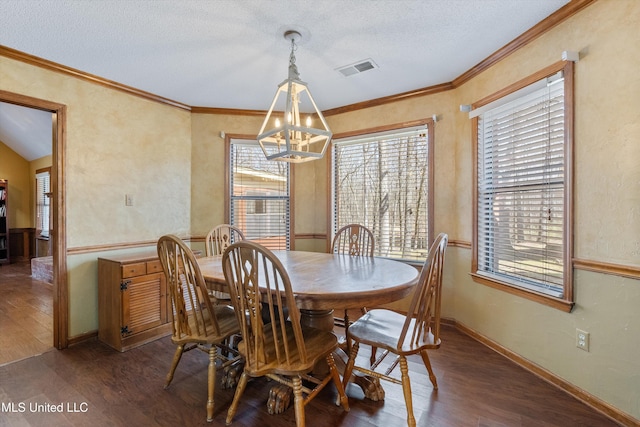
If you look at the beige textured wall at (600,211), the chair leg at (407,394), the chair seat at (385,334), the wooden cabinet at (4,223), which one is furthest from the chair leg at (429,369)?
the wooden cabinet at (4,223)

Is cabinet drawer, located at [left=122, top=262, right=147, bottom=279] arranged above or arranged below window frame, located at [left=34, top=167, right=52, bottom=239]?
below

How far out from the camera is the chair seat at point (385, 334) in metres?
1.66

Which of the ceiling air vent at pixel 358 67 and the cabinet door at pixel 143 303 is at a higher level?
the ceiling air vent at pixel 358 67

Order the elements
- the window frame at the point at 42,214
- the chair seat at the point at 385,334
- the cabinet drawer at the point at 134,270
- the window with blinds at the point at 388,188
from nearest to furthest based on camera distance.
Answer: the chair seat at the point at 385,334
the cabinet drawer at the point at 134,270
the window with blinds at the point at 388,188
the window frame at the point at 42,214

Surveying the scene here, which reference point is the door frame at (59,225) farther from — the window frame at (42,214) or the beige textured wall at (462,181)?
the window frame at (42,214)

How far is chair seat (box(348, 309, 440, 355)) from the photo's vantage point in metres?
1.66

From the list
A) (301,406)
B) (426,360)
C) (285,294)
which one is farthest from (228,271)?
(426,360)

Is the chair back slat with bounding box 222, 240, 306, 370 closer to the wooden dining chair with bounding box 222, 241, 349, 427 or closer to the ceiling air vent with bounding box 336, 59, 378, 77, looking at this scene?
the wooden dining chair with bounding box 222, 241, 349, 427

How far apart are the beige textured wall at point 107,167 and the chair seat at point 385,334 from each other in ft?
8.39

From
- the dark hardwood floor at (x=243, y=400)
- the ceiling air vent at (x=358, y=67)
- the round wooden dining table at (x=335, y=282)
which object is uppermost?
the ceiling air vent at (x=358, y=67)

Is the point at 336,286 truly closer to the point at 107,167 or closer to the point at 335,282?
the point at 335,282

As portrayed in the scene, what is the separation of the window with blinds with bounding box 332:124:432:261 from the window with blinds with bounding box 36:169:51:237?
6294 millimetres

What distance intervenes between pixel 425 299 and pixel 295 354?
2.45ft

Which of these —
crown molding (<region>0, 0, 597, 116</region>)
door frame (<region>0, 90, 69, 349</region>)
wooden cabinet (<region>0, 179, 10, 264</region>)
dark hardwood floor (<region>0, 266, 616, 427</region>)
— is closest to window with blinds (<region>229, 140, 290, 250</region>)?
crown molding (<region>0, 0, 597, 116</region>)
